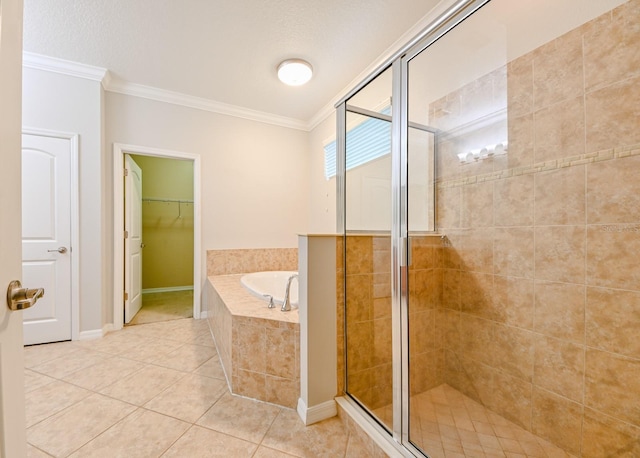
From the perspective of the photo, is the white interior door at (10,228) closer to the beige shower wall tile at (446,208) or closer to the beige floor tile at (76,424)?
the beige floor tile at (76,424)

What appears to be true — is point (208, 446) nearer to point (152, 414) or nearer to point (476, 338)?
point (152, 414)

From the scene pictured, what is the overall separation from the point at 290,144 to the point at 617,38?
10.1ft

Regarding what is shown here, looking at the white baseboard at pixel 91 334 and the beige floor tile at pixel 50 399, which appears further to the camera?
the white baseboard at pixel 91 334

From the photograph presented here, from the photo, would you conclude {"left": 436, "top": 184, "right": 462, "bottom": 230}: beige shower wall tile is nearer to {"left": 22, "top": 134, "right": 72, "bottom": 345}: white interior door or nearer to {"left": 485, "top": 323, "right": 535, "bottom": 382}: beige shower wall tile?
{"left": 485, "top": 323, "right": 535, "bottom": 382}: beige shower wall tile

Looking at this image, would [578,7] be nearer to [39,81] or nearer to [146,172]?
[39,81]

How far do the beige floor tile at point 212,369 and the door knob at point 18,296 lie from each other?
156 cm

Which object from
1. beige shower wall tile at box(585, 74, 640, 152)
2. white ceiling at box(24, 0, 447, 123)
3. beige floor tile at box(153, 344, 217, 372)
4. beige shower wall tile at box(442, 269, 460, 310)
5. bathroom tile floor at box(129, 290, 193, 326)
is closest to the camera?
beige shower wall tile at box(585, 74, 640, 152)

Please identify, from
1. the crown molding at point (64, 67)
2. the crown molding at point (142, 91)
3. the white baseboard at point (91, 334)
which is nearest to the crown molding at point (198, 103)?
the crown molding at point (142, 91)

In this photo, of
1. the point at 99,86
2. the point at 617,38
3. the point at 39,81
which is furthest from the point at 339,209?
the point at 39,81

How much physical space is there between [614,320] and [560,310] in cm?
19

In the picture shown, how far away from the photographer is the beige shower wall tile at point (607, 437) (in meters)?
1.12

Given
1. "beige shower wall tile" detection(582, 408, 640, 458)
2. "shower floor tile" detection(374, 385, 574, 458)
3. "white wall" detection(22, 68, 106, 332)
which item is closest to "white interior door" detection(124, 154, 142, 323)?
"white wall" detection(22, 68, 106, 332)

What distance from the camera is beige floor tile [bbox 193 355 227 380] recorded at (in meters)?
1.92

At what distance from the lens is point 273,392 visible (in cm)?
162
